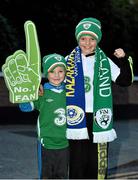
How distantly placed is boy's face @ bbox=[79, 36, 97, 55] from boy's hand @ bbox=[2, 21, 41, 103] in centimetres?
38

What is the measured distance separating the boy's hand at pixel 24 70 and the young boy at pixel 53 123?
9 cm

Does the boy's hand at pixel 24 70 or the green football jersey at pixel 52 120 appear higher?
the boy's hand at pixel 24 70

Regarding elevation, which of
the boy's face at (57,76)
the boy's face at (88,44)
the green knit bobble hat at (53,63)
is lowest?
the boy's face at (57,76)

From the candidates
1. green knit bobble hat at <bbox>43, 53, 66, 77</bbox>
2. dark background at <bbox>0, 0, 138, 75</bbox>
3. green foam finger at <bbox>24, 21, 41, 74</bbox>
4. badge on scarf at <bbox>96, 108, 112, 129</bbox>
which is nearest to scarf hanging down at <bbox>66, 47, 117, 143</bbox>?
badge on scarf at <bbox>96, 108, 112, 129</bbox>

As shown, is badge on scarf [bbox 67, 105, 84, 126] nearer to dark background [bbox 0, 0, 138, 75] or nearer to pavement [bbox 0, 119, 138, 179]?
pavement [bbox 0, 119, 138, 179]

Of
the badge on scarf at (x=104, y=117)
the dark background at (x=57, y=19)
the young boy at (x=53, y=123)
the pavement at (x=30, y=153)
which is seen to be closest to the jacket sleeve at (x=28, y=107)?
the young boy at (x=53, y=123)

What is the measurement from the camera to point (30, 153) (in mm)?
8367

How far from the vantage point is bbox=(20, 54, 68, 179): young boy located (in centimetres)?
477

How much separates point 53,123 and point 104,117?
43cm

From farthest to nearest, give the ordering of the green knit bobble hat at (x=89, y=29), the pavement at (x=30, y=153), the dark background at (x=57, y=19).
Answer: the dark background at (x=57, y=19), the pavement at (x=30, y=153), the green knit bobble hat at (x=89, y=29)

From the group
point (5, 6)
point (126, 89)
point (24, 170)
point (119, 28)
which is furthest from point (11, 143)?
point (119, 28)

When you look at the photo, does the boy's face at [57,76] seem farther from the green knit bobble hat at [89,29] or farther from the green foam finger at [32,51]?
the green knit bobble hat at [89,29]

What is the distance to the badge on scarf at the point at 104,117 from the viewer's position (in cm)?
481

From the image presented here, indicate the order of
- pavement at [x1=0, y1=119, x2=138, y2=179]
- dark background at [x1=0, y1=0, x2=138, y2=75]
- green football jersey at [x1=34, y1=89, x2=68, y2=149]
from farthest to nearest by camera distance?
dark background at [x1=0, y1=0, x2=138, y2=75] → pavement at [x1=0, y1=119, x2=138, y2=179] → green football jersey at [x1=34, y1=89, x2=68, y2=149]
